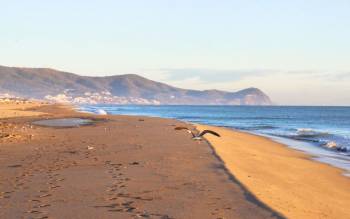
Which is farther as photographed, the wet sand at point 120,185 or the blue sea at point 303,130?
the blue sea at point 303,130

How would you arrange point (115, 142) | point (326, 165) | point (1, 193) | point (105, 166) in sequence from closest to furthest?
point (1, 193)
point (105, 166)
point (326, 165)
point (115, 142)

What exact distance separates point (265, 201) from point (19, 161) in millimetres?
8011

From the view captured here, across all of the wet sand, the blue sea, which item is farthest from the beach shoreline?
the blue sea

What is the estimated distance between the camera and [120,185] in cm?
1078

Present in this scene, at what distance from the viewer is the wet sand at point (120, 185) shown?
8.57 meters

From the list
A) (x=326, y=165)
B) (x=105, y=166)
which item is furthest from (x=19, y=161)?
(x=326, y=165)

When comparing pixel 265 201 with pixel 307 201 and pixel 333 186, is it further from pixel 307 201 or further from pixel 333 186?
pixel 333 186

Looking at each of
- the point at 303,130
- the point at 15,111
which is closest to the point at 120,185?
the point at 303,130

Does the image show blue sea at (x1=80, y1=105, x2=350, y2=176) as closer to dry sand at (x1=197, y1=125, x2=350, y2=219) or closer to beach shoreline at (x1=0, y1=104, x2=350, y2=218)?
dry sand at (x1=197, y1=125, x2=350, y2=219)

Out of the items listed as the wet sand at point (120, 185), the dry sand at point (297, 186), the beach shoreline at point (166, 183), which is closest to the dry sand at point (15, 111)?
the beach shoreline at point (166, 183)

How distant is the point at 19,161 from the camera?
14.8 m

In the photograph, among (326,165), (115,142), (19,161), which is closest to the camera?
(19,161)

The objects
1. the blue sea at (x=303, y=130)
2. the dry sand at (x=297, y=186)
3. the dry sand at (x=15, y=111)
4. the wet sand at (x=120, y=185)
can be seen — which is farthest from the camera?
the dry sand at (x=15, y=111)

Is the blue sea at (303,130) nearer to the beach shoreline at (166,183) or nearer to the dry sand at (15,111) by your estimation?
the beach shoreline at (166,183)
